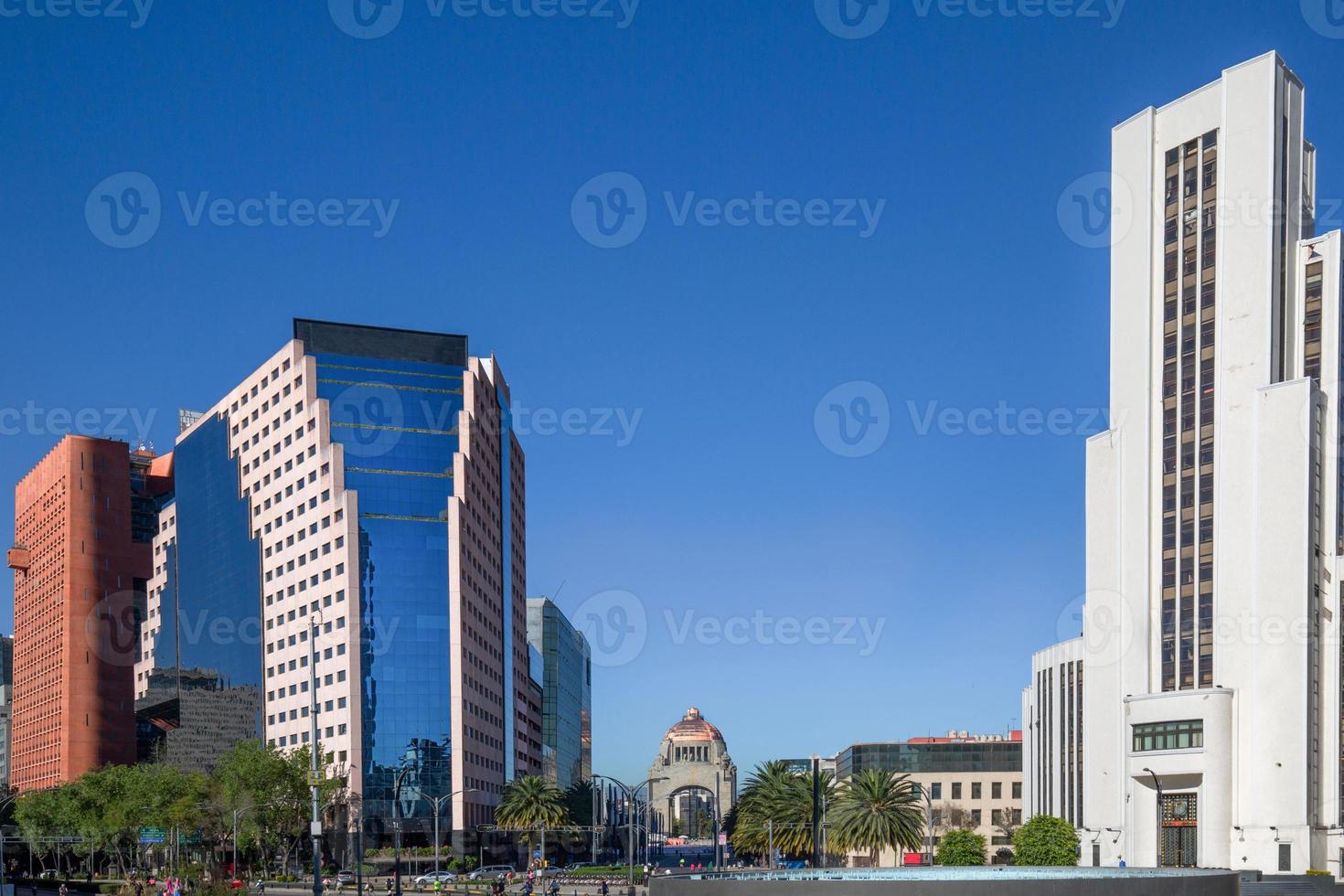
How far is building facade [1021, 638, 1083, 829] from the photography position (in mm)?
115500

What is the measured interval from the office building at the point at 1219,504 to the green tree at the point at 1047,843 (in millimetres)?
1440

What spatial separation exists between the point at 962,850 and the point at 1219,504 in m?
30.6

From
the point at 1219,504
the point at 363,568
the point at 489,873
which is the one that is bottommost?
the point at 489,873

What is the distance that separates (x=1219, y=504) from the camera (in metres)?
92.2

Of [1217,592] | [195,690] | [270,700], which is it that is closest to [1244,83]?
[1217,592]

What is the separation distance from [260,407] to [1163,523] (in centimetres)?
10137

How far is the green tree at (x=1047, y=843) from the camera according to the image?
96938 millimetres

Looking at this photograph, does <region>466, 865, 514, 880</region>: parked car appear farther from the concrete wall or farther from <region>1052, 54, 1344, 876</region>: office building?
the concrete wall

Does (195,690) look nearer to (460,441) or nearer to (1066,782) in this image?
(460,441)

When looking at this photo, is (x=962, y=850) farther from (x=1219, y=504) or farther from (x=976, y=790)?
(x=976, y=790)

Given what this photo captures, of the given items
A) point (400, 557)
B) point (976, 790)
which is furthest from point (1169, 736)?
point (400, 557)

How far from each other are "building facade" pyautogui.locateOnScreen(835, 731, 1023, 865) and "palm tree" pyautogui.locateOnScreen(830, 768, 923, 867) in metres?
54.4

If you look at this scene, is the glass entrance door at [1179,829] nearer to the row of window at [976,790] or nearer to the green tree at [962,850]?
the green tree at [962,850]

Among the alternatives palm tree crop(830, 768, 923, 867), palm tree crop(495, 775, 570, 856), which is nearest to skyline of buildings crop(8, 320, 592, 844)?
palm tree crop(495, 775, 570, 856)
